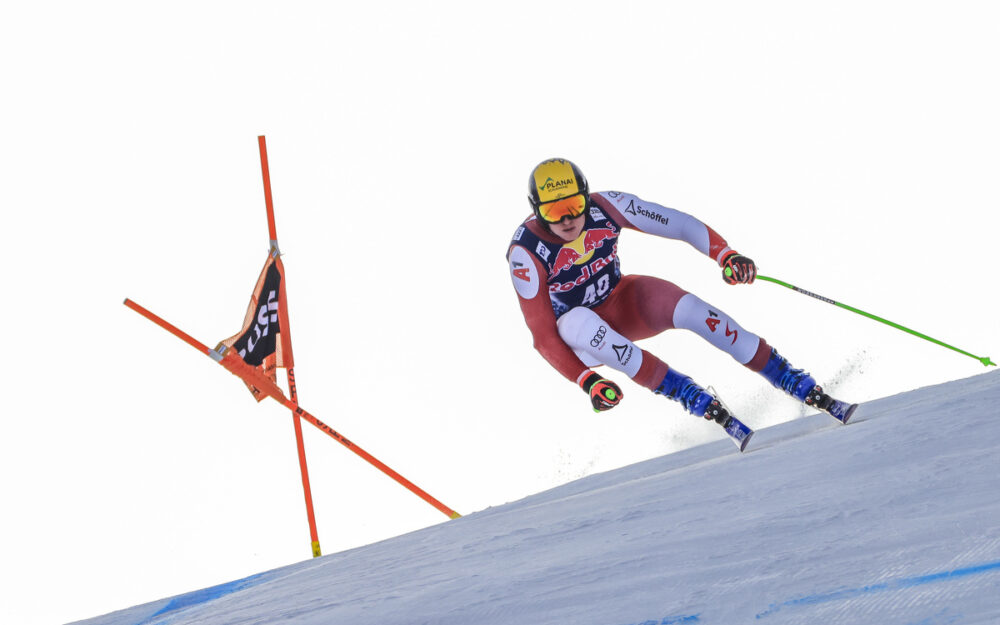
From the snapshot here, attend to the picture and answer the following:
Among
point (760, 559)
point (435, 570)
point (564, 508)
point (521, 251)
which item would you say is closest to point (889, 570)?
A: point (760, 559)

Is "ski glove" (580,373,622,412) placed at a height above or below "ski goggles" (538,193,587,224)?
below

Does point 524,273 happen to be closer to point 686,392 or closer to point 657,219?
point 657,219

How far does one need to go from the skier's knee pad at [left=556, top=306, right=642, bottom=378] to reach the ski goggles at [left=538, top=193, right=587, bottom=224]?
0.39 m

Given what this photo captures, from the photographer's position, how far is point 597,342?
3.93 metres

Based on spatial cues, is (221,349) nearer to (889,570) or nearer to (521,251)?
(521,251)

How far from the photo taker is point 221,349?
14.3 feet

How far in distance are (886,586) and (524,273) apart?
3.09 m

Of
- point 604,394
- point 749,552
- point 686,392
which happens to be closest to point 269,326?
point 604,394

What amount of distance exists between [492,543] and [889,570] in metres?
1.32

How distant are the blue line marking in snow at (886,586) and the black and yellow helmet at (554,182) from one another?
9.92 feet

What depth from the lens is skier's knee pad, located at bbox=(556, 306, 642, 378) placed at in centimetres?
389

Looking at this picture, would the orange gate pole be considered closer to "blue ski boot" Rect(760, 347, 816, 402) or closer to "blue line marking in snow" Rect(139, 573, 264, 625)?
"blue line marking in snow" Rect(139, 573, 264, 625)

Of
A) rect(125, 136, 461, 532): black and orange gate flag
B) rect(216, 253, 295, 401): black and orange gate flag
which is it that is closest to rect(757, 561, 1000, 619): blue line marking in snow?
rect(125, 136, 461, 532): black and orange gate flag

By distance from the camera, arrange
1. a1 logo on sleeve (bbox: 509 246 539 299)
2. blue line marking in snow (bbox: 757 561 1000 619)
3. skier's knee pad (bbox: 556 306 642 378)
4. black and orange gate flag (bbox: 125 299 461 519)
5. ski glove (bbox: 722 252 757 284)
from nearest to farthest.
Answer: blue line marking in snow (bbox: 757 561 1000 619)
skier's knee pad (bbox: 556 306 642 378)
ski glove (bbox: 722 252 757 284)
a1 logo on sleeve (bbox: 509 246 539 299)
black and orange gate flag (bbox: 125 299 461 519)
